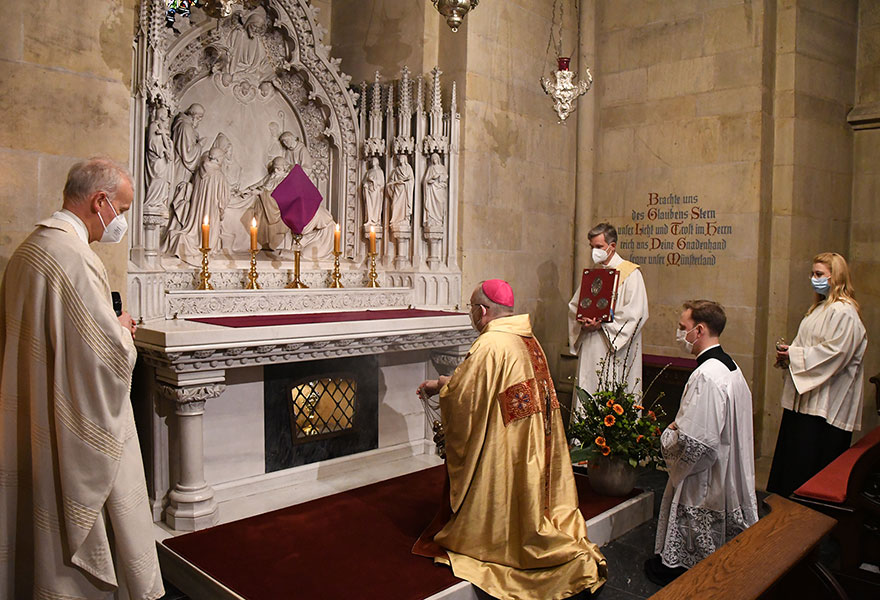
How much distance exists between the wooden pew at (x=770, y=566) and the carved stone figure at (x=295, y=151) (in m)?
5.11

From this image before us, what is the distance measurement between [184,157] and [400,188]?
1946 millimetres

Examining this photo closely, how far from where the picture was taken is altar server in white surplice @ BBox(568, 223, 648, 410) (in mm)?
6148

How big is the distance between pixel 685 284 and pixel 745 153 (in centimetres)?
146

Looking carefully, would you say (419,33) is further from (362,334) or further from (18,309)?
(18,309)

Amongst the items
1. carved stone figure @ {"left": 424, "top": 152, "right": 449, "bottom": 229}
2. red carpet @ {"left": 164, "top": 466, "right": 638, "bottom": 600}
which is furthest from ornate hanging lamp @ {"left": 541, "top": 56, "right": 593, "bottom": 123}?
red carpet @ {"left": 164, "top": 466, "right": 638, "bottom": 600}

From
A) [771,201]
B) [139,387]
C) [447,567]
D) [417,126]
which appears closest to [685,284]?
[771,201]

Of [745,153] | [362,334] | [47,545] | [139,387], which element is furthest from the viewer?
[745,153]

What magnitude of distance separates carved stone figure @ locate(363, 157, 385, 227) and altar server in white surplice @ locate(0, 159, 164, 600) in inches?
159

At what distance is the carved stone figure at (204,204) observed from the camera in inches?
225

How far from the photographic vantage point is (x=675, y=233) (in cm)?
771

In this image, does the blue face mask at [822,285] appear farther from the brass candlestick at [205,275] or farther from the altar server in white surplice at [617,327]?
the brass candlestick at [205,275]

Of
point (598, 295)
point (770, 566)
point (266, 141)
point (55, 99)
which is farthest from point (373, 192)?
point (770, 566)

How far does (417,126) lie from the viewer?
22.1 feet

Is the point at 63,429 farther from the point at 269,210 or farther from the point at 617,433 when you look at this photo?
the point at 269,210
